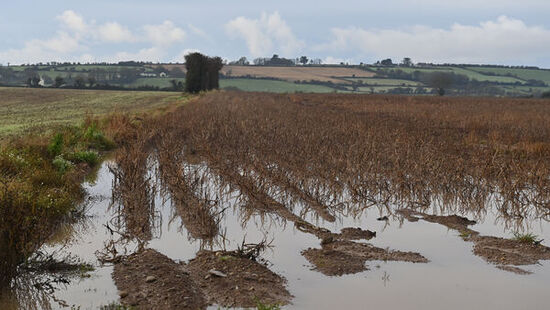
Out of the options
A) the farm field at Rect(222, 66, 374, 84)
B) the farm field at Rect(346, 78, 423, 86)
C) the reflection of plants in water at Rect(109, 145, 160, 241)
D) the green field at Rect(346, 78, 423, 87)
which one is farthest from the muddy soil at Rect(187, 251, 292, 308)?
the farm field at Rect(222, 66, 374, 84)

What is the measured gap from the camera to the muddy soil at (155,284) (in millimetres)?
5324

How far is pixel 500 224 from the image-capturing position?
8602 mm

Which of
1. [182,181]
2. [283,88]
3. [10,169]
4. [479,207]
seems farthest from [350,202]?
[283,88]

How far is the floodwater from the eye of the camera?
5.59 metres

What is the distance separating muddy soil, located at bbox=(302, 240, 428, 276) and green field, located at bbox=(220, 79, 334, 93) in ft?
298

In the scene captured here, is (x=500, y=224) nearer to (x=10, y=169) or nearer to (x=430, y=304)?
(x=430, y=304)

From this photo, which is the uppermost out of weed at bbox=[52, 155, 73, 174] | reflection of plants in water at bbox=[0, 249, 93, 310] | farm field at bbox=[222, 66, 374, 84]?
farm field at bbox=[222, 66, 374, 84]

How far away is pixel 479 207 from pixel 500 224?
2.98ft

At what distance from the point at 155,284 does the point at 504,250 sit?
14.4 ft

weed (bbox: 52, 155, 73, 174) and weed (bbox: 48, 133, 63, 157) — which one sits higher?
weed (bbox: 48, 133, 63, 157)

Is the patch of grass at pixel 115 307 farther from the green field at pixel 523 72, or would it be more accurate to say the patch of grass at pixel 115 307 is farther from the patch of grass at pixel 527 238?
the green field at pixel 523 72

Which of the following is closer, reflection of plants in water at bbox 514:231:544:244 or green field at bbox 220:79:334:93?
reflection of plants in water at bbox 514:231:544:244

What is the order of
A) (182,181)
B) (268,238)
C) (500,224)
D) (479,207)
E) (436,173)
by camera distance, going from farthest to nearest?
1. (436,173)
2. (182,181)
3. (479,207)
4. (500,224)
5. (268,238)

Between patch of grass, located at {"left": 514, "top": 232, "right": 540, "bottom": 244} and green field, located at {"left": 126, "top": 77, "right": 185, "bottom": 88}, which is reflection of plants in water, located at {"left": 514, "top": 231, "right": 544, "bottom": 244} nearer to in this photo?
patch of grass, located at {"left": 514, "top": 232, "right": 540, "bottom": 244}
